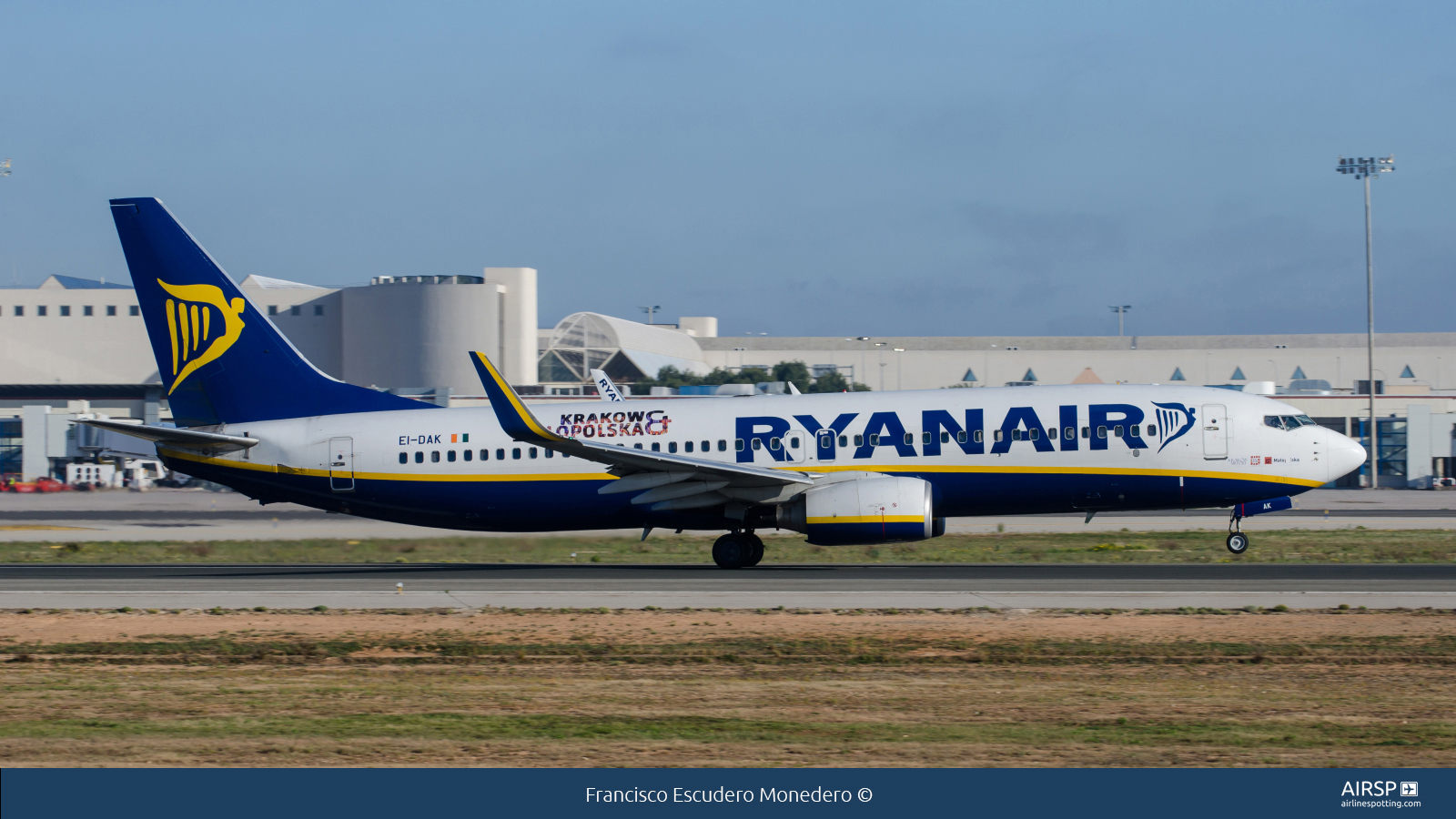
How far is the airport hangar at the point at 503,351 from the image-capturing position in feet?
344

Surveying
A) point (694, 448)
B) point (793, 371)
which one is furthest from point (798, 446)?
point (793, 371)

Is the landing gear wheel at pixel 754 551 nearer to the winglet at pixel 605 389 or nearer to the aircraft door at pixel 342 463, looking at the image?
the winglet at pixel 605 389

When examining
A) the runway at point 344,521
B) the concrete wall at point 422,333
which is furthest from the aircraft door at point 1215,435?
the concrete wall at point 422,333

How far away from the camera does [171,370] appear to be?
93.8 ft

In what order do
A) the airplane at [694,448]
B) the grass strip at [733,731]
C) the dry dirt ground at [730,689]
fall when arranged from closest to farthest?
the dry dirt ground at [730,689] < the grass strip at [733,731] < the airplane at [694,448]

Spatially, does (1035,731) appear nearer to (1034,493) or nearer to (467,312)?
(1034,493)

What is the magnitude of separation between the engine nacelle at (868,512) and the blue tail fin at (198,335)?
11973 millimetres

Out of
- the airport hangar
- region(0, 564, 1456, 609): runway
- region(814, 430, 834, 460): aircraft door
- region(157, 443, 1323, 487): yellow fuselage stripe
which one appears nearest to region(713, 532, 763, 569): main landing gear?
region(0, 564, 1456, 609): runway

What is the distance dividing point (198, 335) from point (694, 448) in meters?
11.8

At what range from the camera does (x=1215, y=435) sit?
1043 inches

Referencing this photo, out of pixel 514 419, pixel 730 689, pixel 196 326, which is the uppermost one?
pixel 196 326

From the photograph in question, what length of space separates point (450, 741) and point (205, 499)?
63.0 metres

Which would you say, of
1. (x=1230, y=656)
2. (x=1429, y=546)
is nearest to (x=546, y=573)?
(x=1230, y=656)

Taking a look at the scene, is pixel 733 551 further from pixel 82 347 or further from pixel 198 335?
pixel 82 347
